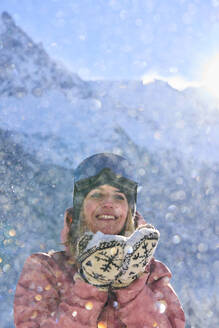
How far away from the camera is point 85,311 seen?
4.86 ft

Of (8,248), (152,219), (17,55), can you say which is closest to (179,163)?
(152,219)

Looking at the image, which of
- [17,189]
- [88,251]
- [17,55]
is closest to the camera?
[88,251]

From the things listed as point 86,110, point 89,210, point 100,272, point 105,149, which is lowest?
point 105,149

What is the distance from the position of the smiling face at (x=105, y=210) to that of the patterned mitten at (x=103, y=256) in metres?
0.40

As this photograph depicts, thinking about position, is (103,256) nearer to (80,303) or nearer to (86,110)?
(80,303)

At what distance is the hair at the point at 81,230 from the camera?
1797 millimetres

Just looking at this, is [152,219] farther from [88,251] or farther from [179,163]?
[88,251]

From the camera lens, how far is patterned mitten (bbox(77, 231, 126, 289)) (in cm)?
128

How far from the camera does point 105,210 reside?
5.84 ft

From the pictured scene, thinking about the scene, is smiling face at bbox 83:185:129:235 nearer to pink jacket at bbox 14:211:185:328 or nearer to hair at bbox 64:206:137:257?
hair at bbox 64:206:137:257

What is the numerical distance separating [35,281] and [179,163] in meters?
10.4

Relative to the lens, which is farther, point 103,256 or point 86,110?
point 86,110

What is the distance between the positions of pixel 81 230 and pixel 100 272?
0.51 metres

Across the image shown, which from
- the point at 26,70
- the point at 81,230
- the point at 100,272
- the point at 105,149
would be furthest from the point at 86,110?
the point at 100,272
